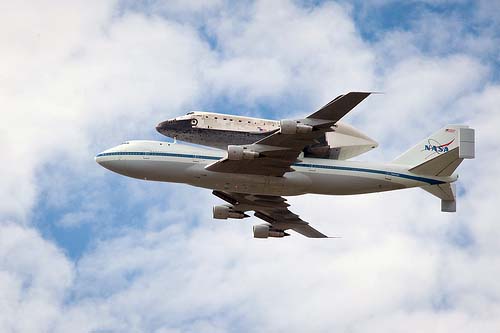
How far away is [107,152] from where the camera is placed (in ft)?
269

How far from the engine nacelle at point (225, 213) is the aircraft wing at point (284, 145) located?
9.58m

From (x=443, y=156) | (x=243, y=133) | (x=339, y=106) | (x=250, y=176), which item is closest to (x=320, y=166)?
(x=250, y=176)

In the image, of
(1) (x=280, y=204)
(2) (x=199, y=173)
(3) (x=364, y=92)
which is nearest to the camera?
(3) (x=364, y=92)

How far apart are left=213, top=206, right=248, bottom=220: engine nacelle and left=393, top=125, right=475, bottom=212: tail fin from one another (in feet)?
44.5

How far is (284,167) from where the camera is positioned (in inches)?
3118

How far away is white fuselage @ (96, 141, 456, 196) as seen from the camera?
261 feet

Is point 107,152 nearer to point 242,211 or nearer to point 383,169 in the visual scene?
point 242,211

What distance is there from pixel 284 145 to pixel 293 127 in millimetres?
2700

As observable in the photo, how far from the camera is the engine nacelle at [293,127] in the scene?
7512cm

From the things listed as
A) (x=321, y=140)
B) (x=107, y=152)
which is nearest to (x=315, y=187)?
(x=321, y=140)

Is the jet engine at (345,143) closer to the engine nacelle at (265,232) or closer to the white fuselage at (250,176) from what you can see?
the white fuselage at (250,176)

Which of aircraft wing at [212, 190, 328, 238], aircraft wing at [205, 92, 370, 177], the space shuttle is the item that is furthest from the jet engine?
aircraft wing at [212, 190, 328, 238]

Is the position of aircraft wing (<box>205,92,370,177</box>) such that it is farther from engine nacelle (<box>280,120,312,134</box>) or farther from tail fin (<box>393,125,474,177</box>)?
tail fin (<box>393,125,474,177</box>)

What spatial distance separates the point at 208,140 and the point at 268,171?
5.10 meters
